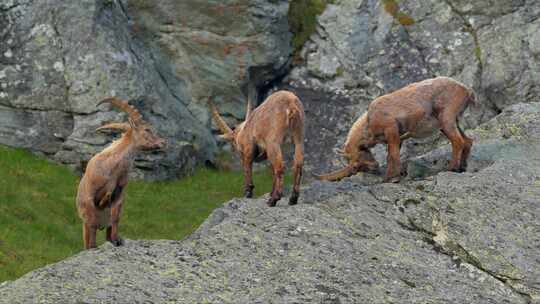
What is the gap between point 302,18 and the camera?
35719 mm

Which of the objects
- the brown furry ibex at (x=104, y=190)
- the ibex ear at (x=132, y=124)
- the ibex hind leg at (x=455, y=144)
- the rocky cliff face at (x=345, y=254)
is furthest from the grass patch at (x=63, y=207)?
the ibex hind leg at (x=455, y=144)

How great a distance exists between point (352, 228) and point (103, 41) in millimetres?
18144

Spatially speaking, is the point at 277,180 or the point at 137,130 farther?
the point at 137,130

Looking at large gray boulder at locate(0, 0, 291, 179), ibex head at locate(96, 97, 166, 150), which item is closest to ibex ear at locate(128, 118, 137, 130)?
ibex head at locate(96, 97, 166, 150)

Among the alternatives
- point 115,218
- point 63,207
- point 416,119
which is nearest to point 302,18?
point 63,207

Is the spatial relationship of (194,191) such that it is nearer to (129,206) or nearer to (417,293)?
(129,206)

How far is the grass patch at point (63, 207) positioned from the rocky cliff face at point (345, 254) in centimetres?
868

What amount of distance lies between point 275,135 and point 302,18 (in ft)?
70.2

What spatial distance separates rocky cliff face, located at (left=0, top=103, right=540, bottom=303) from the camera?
11.6 m

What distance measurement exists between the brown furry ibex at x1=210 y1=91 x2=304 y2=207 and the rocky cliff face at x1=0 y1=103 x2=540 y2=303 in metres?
0.53

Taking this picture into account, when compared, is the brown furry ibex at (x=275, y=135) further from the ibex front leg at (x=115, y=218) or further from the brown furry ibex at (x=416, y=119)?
the ibex front leg at (x=115, y=218)

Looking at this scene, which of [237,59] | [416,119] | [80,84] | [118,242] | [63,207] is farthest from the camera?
[237,59]

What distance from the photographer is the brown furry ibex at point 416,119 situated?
16.7 m

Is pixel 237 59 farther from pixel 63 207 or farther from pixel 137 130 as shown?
pixel 137 130
